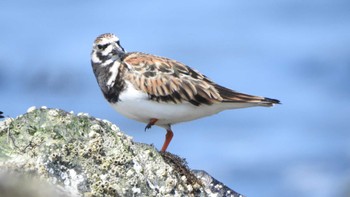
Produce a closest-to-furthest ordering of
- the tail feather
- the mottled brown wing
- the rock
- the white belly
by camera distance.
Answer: the rock → the white belly → the mottled brown wing → the tail feather

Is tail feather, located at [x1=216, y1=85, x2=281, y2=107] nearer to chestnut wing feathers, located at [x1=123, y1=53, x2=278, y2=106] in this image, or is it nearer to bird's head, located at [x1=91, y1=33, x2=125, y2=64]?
chestnut wing feathers, located at [x1=123, y1=53, x2=278, y2=106]

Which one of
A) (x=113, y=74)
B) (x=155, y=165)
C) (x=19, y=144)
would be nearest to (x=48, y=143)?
(x=19, y=144)

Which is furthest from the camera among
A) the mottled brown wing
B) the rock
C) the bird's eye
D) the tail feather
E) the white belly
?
the bird's eye

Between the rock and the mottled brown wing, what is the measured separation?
2699 millimetres

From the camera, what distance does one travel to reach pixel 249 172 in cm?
3009

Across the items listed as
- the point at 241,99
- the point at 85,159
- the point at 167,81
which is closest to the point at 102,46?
the point at 167,81

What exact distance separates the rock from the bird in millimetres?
2502

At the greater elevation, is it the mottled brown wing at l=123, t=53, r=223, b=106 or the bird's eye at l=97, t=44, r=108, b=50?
the bird's eye at l=97, t=44, r=108, b=50

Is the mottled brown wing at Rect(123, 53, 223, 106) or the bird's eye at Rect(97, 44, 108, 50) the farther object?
the bird's eye at Rect(97, 44, 108, 50)

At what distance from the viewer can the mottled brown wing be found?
32.6ft

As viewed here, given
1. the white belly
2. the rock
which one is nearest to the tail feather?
the white belly

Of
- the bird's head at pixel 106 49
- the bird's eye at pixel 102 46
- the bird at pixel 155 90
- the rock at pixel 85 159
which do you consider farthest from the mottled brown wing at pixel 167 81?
the rock at pixel 85 159

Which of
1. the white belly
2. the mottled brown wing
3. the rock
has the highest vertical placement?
the mottled brown wing

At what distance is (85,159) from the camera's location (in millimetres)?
6535
